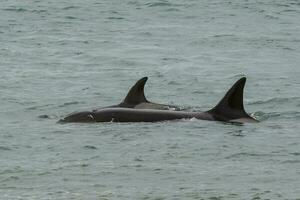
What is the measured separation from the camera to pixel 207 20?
39.8 meters

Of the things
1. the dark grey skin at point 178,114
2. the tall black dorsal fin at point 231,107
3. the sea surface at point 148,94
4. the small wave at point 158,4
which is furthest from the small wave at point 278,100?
the small wave at point 158,4

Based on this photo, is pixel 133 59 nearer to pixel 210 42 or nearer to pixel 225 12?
pixel 210 42

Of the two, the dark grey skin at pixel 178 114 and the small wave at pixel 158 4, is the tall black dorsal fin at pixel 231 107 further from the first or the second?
the small wave at pixel 158 4

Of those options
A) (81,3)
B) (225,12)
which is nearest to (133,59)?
(225,12)

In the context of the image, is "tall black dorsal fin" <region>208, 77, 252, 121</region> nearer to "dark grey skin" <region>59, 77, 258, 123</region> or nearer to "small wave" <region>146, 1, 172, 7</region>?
"dark grey skin" <region>59, 77, 258, 123</region>

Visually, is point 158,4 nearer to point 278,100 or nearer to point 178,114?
point 278,100

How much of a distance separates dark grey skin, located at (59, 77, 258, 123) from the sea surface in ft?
0.88

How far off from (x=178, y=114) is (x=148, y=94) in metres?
4.49

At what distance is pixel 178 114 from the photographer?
796 inches

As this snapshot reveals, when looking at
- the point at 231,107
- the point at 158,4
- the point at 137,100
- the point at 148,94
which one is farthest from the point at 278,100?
the point at 158,4

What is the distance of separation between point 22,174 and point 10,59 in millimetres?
13860

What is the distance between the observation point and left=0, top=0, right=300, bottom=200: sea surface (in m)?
15.6

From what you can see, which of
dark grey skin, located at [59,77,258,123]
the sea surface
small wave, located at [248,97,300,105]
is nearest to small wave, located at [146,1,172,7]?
the sea surface

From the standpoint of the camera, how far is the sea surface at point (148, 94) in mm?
15625
